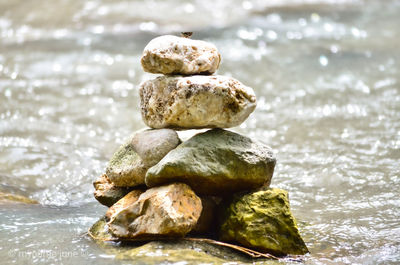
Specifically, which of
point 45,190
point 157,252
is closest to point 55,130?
point 45,190

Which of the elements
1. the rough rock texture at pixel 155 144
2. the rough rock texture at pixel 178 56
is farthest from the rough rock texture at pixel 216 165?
the rough rock texture at pixel 178 56

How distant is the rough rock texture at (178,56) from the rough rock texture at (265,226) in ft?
3.22

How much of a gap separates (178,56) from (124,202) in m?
1.08

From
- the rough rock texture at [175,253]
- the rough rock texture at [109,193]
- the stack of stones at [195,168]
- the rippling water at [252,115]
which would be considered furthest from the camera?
the rippling water at [252,115]

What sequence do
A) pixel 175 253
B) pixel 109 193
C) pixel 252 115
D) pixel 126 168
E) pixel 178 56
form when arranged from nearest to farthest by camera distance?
pixel 175 253 < pixel 178 56 < pixel 126 168 < pixel 109 193 < pixel 252 115

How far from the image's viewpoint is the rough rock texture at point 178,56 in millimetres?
3670

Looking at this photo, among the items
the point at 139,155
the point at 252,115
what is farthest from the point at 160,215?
the point at 252,115

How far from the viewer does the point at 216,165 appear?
356 cm

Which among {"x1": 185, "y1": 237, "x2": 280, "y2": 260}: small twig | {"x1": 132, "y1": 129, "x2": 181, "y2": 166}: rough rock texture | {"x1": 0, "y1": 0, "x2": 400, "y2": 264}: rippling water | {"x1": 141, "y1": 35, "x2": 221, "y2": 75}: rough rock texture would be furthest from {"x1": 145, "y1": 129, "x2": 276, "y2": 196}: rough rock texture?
{"x1": 0, "y1": 0, "x2": 400, "y2": 264}: rippling water

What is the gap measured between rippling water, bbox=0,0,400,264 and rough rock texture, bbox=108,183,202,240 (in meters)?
0.25

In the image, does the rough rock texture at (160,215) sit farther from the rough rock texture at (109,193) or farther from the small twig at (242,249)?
the rough rock texture at (109,193)

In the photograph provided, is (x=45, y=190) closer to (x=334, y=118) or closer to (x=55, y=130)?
(x=55, y=130)

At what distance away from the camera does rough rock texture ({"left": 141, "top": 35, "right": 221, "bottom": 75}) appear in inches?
144

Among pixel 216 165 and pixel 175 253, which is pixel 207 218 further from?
pixel 175 253
